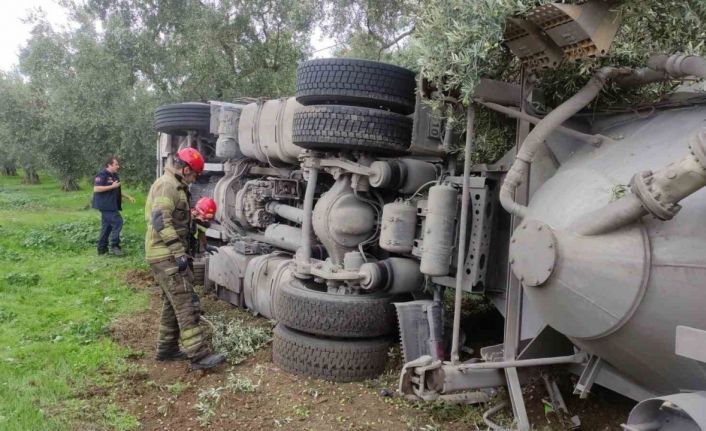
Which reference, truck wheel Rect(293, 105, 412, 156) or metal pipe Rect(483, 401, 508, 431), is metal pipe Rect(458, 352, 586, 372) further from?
truck wheel Rect(293, 105, 412, 156)

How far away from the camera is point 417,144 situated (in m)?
4.67

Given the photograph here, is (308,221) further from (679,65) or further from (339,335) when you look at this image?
(679,65)

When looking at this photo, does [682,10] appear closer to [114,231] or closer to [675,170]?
[675,170]

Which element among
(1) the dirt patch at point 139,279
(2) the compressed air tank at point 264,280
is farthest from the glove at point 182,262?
(1) the dirt patch at point 139,279

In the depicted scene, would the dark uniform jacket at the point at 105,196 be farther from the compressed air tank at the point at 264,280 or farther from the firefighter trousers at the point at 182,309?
the firefighter trousers at the point at 182,309

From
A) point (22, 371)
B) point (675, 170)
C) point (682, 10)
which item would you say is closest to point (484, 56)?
point (682, 10)

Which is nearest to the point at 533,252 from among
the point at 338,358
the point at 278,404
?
the point at 338,358

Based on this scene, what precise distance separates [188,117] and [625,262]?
6.54m

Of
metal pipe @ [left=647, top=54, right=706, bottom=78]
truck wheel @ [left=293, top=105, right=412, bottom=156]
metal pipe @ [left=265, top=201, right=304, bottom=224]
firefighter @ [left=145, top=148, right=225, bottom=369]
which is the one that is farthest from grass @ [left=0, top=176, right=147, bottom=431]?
metal pipe @ [left=647, top=54, right=706, bottom=78]

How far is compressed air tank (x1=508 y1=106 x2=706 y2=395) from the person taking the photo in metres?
2.59

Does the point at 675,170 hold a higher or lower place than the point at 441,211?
higher

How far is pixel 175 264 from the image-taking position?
5117 mm

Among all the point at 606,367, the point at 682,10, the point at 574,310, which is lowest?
the point at 606,367

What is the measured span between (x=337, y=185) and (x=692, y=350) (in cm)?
317
